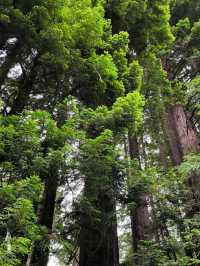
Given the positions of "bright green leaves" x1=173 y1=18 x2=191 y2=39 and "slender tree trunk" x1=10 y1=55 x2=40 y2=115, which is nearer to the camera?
"slender tree trunk" x1=10 y1=55 x2=40 y2=115

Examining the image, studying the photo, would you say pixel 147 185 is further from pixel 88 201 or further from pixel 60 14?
pixel 60 14

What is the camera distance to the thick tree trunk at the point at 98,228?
18.3ft

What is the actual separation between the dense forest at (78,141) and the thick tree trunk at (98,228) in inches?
0.8

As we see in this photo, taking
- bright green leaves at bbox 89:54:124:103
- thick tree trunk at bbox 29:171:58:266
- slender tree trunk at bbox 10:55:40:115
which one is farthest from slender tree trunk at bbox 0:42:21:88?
thick tree trunk at bbox 29:171:58:266

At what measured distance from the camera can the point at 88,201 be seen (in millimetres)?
5293

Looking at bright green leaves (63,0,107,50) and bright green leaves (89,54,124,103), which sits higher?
bright green leaves (63,0,107,50)

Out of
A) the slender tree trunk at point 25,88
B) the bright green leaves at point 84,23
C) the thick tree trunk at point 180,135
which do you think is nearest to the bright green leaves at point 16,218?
the slender tree trunk at point 25,88

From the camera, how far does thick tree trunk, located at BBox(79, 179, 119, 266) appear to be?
18.3 ft

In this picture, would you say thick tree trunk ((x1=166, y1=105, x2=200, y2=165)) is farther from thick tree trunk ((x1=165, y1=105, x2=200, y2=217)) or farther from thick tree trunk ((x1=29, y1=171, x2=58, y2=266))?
thick tree trunk ((x1=29, y1=171, x2=58, y2=266))

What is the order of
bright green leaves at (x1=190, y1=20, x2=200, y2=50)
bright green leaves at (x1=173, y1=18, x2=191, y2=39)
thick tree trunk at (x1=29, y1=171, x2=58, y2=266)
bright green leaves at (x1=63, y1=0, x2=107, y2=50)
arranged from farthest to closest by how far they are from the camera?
1. bright green leaves at (x1=173, y1=18, x2=191, y2=39)
2. bright green leaves at (x1=190, y1=20, x2=200, y2=50)
3. bright green leaves at (x1=63, y1=0, x2=107, y2=50)
4. thick tree trunk at (x1=29, y1=171, x2=58, y2=266)

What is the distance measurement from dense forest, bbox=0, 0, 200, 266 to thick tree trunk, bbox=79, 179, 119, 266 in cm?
2

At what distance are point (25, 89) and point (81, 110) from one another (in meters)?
1.34

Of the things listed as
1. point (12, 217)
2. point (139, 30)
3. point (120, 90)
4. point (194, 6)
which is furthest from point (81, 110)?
point (194, 6)

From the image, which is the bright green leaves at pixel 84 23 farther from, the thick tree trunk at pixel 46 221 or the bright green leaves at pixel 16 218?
the bright green leaves at pixel 16 218
